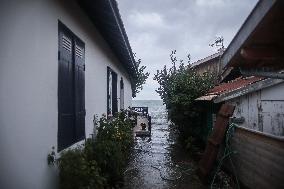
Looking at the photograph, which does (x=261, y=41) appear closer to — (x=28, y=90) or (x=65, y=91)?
(x=28, y=90)

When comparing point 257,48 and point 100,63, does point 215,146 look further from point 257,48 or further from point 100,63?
point 257,48

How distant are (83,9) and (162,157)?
240 inches

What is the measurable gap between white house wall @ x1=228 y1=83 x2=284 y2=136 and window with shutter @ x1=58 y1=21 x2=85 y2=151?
4.01m

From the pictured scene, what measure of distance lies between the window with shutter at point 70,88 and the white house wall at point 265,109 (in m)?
4.01

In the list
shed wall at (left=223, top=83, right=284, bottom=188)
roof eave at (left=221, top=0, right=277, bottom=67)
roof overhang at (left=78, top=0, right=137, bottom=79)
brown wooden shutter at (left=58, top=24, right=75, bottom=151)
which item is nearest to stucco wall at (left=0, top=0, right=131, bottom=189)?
brown wooden shutter at (left=58, top=24, right=75, bottom=151)

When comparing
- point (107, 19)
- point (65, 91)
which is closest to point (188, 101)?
point (107, 19)

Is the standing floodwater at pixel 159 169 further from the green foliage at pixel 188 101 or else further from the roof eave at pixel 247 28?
the roof eave at pixel 247 28

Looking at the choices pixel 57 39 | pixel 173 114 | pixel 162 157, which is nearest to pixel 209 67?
pixel 173 114

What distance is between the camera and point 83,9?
6.11m

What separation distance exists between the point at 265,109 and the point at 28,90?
17.5 feet

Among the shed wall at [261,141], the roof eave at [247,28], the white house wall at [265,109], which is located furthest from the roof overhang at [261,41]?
the white house wall at [265,109]

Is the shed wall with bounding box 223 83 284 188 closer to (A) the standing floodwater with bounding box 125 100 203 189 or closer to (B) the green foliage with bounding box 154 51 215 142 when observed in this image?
(A) the standing floodwater with bounding box 125 100 203 189

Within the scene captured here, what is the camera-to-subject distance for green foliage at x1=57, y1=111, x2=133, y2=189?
418cm

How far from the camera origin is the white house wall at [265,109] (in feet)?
20.4
